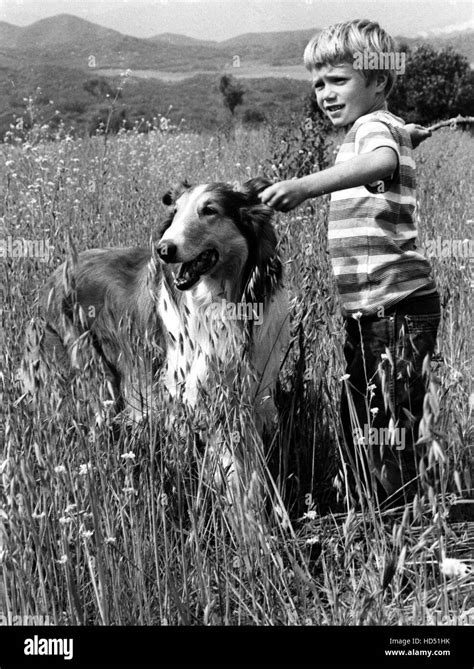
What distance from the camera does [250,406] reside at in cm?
203

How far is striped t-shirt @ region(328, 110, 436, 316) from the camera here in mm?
2680

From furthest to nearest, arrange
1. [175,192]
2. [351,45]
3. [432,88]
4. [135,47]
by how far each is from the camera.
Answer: [432,88]
[135,47]
[175,192]
[351,45]

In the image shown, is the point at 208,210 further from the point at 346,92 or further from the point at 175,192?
the point at 346,92

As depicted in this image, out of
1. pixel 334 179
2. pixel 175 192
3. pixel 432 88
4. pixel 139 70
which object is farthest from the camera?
pixel 432 88

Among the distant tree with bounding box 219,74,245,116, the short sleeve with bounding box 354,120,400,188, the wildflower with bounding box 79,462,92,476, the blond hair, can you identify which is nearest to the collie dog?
the short sleeve with bounding box 354,120,400,188

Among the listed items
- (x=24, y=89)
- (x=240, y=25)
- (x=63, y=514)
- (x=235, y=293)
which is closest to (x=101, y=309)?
(x=235, y=293)

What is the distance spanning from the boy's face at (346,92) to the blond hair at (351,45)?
0.02 meters

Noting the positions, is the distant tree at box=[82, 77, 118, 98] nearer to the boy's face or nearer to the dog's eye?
the dog's eye

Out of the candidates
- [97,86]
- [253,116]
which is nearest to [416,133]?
[97,86]

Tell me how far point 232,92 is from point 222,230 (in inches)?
347

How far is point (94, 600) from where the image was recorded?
2090 mm

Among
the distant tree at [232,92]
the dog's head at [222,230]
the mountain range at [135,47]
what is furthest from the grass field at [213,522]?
the distant tree at [232,92]

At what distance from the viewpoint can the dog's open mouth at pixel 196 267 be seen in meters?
3.18

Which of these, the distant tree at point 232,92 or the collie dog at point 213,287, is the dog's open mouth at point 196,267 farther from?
the distant tree at point 232,92
